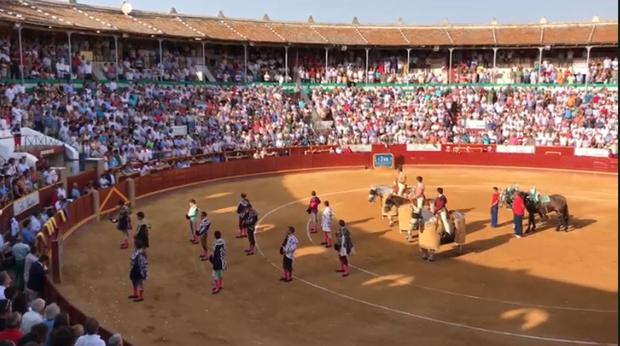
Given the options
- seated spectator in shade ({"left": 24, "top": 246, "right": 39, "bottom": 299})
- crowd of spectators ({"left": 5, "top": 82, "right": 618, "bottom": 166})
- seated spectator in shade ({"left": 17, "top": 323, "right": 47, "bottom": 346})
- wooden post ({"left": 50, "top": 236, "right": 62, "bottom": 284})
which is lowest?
wooden post ({"left": 50, "top": 236, "right": 62, "bottom": 284})

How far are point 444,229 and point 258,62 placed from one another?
28974 millimetres

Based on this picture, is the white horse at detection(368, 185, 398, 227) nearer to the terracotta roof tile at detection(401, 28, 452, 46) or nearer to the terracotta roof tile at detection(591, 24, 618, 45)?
the terracotta roof tile at detection(401, 28, 452, 46)

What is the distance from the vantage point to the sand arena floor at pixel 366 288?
12.2 m

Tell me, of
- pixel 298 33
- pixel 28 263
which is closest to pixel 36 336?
pixel 28 263

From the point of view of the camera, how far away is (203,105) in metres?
36.1

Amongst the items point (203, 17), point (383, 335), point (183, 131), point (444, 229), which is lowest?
point (383, 335)

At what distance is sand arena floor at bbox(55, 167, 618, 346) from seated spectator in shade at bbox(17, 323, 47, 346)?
14.0 ft

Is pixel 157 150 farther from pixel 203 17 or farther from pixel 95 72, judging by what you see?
pixel 203 17

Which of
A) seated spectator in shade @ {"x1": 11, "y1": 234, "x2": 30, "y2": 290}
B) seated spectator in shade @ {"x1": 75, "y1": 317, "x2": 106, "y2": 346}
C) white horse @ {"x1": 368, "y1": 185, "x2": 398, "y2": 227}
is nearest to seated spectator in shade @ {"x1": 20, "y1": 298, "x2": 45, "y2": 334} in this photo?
seated spectator in shade @ {"x1": 75, "y1": 317, "x2": 106, "y2": 346}

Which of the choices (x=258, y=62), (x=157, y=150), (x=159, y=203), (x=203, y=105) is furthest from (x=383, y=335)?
(x=258, y=62)

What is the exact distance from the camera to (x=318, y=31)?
45438 millimetres

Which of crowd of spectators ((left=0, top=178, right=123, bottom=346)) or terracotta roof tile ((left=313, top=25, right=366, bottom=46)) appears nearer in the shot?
crowd of spectators ((left=0, top=178, right=123, bottom=346))

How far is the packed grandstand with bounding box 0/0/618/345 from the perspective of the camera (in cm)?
2962

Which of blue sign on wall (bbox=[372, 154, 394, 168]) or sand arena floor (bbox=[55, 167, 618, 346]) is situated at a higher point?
blue sign on wall (bbox=[372, 154, 394, 168])
